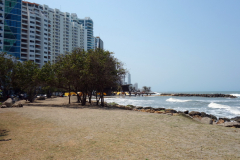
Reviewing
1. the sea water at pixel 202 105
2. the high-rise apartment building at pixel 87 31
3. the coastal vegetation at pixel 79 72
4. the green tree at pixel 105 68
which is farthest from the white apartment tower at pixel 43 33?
the green tree at pixel 105 68

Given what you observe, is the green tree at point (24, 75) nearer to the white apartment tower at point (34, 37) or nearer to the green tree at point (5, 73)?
the green tree at point (5, 73)

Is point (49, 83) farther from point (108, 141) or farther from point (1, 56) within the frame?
point (108, 141)

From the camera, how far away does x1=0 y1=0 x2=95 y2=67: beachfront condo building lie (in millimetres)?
68875

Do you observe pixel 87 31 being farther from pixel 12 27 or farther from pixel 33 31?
pixel 12 27

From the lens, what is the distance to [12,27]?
229ft

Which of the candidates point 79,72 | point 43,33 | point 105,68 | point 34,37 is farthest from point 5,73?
point 43,33

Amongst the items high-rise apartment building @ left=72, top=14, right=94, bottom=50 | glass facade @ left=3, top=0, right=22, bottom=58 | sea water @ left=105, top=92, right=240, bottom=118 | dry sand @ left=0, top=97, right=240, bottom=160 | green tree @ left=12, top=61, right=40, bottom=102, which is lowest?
sea water @ left=105, top=92, right=240, bottom=118

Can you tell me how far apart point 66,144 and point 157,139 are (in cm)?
321

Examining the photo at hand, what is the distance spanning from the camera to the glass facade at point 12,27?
68.2 meters

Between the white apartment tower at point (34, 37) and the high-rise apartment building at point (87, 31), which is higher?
the high-rise apartment building at point (87, 31)

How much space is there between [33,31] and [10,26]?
1284cm

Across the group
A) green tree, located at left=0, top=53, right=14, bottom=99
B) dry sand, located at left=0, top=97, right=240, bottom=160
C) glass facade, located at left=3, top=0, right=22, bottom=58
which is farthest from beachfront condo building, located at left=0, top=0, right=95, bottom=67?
dry sand, located at left=0, top=97, right=240, bottom=160

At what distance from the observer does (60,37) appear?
366 feet

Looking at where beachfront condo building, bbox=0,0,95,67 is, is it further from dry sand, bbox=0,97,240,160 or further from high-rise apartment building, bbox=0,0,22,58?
dry sand, bbox=0,97,240,160
